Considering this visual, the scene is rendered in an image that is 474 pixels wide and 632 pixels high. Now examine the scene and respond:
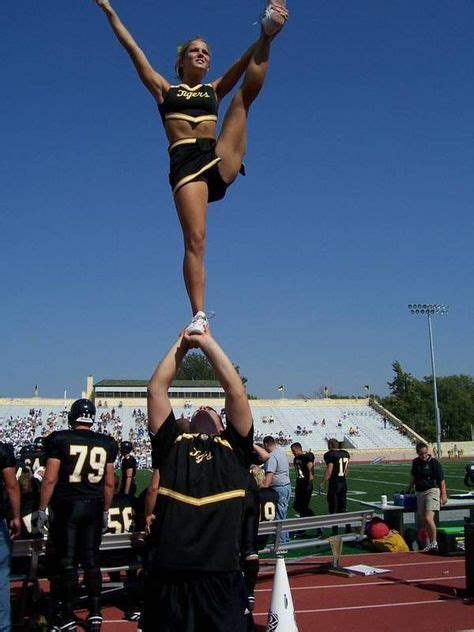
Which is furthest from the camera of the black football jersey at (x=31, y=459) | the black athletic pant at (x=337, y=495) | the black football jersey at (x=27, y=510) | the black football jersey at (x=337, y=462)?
the black athletic pant at (x=337, y=495)

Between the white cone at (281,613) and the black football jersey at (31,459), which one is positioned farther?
the black football jersey at (31,459)

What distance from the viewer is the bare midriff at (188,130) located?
13.4 feet

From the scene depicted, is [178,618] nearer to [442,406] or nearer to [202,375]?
[442,406]

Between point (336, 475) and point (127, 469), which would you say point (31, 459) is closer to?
point (127, 469)

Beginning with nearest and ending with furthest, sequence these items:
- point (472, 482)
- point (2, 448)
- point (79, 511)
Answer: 1. point (2, 448)
2. point (79, 511)
3. point (472, 482)

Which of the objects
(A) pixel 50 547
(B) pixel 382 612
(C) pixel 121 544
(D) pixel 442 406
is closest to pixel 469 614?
(B) pixel 382 612

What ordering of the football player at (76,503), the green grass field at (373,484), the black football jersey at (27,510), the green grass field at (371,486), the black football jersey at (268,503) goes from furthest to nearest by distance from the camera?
1. the green grass field at (373,484)
2. the green grass field at (371,486)
3. the black football jersey at (268,503)
4. the black football jersey at (27,510)
5. the football player at (76,503)

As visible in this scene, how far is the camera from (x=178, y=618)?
10.0 ft

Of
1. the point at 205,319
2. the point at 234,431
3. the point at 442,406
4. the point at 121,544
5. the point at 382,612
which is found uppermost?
the point at 442,406

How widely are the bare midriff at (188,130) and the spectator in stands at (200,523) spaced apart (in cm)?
141

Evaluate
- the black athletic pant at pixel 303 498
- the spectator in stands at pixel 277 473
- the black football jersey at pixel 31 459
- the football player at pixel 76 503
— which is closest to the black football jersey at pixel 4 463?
the football player at pixel 76 503

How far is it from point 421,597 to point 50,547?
446 centimetres

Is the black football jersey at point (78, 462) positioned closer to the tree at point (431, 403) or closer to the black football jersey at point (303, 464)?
the black football jersey at point (303, 464)

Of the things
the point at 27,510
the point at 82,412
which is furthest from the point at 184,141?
the point at 27,510
